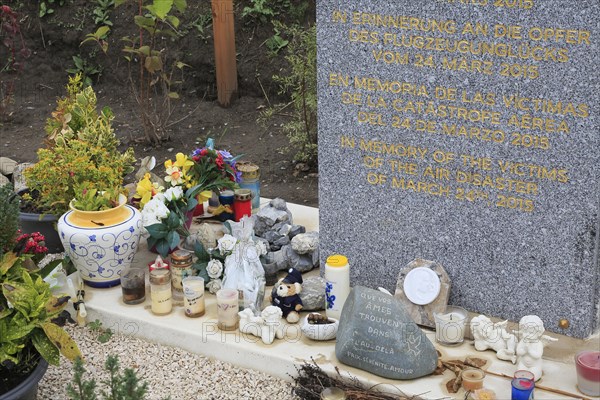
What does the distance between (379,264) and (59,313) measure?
67.7 inches

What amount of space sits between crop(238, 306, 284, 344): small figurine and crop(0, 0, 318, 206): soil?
2721 millimetres

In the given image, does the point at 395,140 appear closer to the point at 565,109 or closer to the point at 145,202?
the point at 565,109

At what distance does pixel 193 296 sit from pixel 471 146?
64.1 inches

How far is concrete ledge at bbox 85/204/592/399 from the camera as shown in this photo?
4.36 meters

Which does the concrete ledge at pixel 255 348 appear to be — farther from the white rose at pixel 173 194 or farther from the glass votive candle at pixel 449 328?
the white rose at pixel 173 194

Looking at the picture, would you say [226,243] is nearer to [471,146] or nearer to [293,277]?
[293,277]

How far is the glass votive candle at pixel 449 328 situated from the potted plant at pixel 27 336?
1740 mm

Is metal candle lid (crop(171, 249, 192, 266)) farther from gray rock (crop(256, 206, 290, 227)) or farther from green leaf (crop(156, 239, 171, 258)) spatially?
gray rock (crop(256, 206, 290, 227))

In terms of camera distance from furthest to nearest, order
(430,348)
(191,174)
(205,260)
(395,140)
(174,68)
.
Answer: (174,68) → (191,174) → (205,260) → (395,140) → (430,348)

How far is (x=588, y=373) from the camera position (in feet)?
13.8

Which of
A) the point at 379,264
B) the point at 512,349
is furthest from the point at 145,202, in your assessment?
the point at 512,349

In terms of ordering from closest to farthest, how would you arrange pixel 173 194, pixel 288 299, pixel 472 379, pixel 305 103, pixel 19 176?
1. pixel 472 379
2. pixel 288 299
3. pixel 173 194
4. pixel 19 176
5. pixel 305 103

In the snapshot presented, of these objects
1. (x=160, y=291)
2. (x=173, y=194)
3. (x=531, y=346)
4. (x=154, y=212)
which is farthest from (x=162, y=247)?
(x=531, y=346)

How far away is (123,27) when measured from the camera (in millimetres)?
9336
